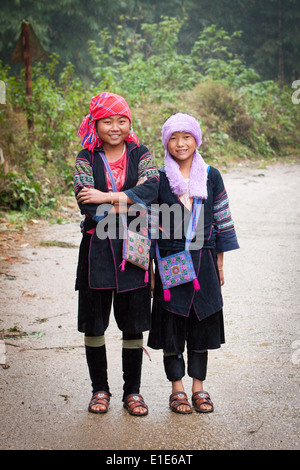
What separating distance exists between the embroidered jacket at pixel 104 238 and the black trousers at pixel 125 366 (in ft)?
1.11

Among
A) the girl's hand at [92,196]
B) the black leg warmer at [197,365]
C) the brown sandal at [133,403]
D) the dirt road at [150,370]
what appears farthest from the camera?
the black leg warmer at [197,365]

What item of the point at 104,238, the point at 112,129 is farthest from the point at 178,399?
the point at 112,129

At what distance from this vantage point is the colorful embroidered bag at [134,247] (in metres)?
2.87

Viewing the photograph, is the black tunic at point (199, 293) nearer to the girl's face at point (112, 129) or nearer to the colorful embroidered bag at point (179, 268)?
the colorful embroidered bag at point (179, 268)

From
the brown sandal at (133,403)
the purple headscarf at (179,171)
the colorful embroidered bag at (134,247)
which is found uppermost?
the purple headscarf at (179,171)

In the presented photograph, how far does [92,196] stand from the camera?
9.34ft

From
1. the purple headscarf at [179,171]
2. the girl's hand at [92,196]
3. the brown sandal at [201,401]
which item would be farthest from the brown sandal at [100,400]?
the purple headscarf at [179,171]

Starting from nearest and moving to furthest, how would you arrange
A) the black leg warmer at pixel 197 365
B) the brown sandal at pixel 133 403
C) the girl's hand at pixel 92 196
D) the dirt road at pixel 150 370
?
the dirt road at pixel 150 370 → the girl's hand at pixel 92 196 → the brown sandal at pixel 133 403 → the black leg warmer at pixel 197 365

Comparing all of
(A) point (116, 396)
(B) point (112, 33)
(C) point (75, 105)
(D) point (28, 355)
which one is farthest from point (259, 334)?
(B) point (112, 33)

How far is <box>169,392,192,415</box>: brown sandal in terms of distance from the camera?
9.78 feet

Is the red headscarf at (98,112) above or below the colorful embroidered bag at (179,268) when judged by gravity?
above

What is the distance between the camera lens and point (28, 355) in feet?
12.6

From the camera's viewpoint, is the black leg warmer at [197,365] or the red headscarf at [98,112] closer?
the red headscarf at [98,112]
